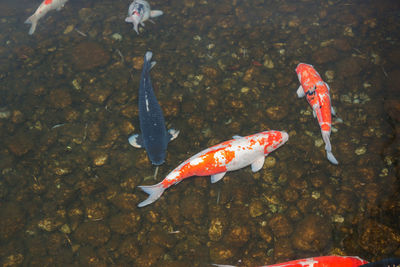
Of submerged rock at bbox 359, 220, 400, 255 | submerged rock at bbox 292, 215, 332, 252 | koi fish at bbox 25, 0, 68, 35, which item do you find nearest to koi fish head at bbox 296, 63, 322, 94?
submerged rock at bbox 292, 215, 332, 252

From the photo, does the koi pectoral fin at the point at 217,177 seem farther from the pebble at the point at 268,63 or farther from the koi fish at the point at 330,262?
the pebble at the point at 268,63

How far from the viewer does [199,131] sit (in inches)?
204

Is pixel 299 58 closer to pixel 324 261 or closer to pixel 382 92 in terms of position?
pixel 382 92

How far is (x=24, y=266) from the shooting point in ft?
13.9

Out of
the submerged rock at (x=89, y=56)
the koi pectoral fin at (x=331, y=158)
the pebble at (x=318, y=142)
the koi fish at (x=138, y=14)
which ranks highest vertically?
the koi fish at (x=138, y=14)

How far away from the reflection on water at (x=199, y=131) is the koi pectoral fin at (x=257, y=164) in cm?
20

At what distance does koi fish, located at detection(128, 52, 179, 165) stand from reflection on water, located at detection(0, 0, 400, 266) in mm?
261

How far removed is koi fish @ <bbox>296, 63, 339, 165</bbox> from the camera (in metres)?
4.71

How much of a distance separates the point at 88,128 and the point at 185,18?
11.2ft

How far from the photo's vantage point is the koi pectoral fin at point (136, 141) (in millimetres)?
4918

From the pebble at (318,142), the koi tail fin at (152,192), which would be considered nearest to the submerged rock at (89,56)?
the koi tail fin at (152,192)

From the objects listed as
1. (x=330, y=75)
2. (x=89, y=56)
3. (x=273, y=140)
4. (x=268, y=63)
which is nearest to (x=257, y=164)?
(x=273, y=140)

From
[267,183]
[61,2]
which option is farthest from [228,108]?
[61,2]

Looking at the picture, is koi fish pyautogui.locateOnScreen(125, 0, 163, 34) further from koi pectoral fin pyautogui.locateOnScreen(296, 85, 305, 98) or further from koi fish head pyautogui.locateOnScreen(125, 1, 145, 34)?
koi pectoral fin pyautogui.locateOnScreen(296, 85, 305, 98)
